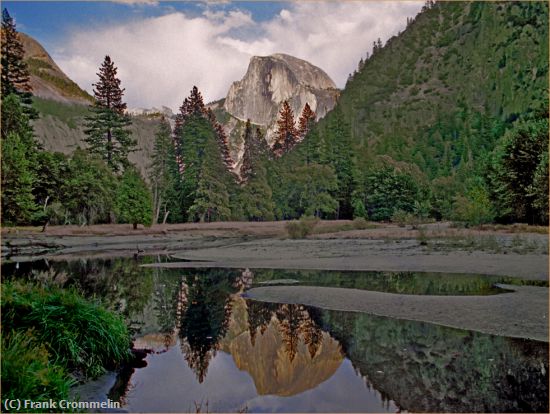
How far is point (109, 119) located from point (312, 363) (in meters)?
59.3

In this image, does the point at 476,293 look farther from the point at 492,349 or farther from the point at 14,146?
the point at 14,146

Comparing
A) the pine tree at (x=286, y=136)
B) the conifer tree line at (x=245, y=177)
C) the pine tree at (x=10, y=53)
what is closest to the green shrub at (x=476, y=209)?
the conifer tree line at (x=245, y=177)

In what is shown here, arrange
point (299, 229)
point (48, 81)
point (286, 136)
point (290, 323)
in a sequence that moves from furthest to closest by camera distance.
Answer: point (48, 81) < point (286, 136) < point (299, 229) < point (290, 323)

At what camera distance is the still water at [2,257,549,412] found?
773cm

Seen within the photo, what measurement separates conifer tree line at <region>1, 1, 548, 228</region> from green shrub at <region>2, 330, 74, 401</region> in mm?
31864

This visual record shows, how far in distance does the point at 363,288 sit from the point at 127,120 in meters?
53.4

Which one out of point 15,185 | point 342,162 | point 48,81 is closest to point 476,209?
point 342,162

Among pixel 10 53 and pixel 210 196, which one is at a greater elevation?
pixel 10 53

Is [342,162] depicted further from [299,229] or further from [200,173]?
[299,229]

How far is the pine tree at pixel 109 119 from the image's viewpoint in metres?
60.7

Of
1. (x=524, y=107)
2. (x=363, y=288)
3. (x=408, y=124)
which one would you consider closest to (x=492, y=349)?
(x=363, y=288)

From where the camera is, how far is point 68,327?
840 centimetres

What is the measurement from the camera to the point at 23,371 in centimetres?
586

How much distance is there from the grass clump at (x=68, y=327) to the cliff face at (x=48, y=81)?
149476 millimetres
